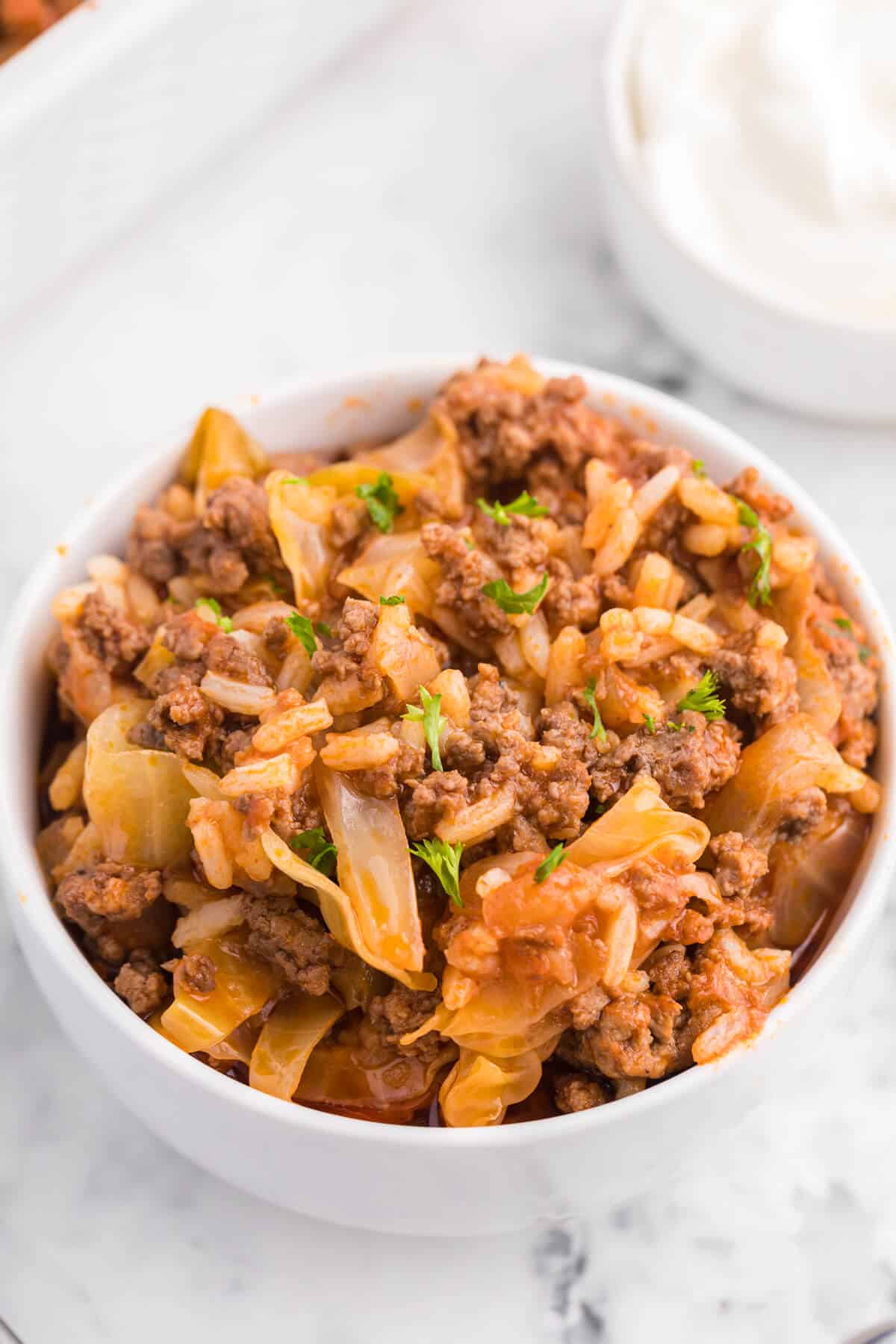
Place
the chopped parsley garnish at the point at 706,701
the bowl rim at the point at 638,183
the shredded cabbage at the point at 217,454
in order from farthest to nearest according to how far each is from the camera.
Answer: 1. the bowl rim at the point at 638,183
2. the shredded cabbage at the point at 217,454
3. the chopped parsley garnish at the point at 706,701

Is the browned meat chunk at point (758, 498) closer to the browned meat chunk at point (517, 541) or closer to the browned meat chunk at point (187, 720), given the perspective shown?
the browned meat chunk at point (517, 541)

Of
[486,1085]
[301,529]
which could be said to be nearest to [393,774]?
[486,1085]

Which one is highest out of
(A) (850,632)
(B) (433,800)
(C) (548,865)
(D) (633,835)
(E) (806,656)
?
(B) (433,800)

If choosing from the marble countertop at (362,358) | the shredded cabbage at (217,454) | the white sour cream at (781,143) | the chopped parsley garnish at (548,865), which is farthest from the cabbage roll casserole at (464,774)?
the white sour cream at (781,143)

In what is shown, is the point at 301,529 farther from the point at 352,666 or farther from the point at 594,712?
the point at 594,712

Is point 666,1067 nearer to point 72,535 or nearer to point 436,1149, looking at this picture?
point 436,1149

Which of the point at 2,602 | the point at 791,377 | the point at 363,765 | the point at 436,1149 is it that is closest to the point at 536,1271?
the point at 436,1149
